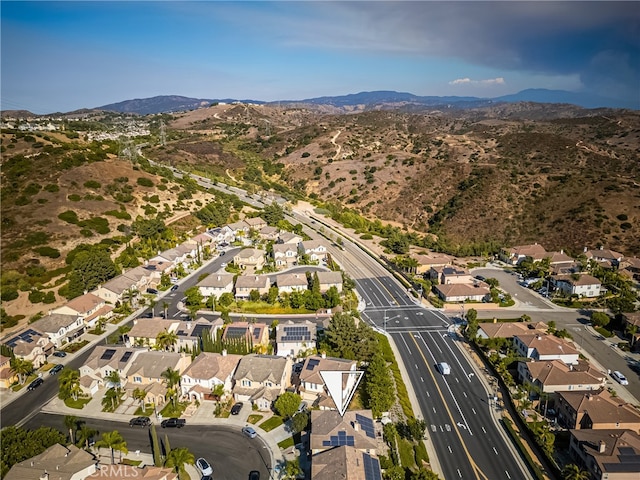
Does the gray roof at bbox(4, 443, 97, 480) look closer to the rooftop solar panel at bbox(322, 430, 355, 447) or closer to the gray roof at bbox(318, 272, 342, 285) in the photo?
the rooftop solar panel at bbox(322, 430, 355, 447)

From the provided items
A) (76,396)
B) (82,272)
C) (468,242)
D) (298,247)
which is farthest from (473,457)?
(468,242)

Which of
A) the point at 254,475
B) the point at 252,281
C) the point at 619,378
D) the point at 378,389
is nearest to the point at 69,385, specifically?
the point at 254,475

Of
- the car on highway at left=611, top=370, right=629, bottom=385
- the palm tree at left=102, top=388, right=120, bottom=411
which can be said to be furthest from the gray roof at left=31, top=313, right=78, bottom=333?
the car on highway at left=611, top=370, right=629, bottom=385

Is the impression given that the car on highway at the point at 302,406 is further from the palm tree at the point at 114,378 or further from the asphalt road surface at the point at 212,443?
the palm tree at the point at 114,378

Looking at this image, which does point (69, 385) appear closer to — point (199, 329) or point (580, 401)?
point (199, 329)

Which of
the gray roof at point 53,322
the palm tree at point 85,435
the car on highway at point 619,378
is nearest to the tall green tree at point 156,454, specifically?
the palm tree at point 85,435
